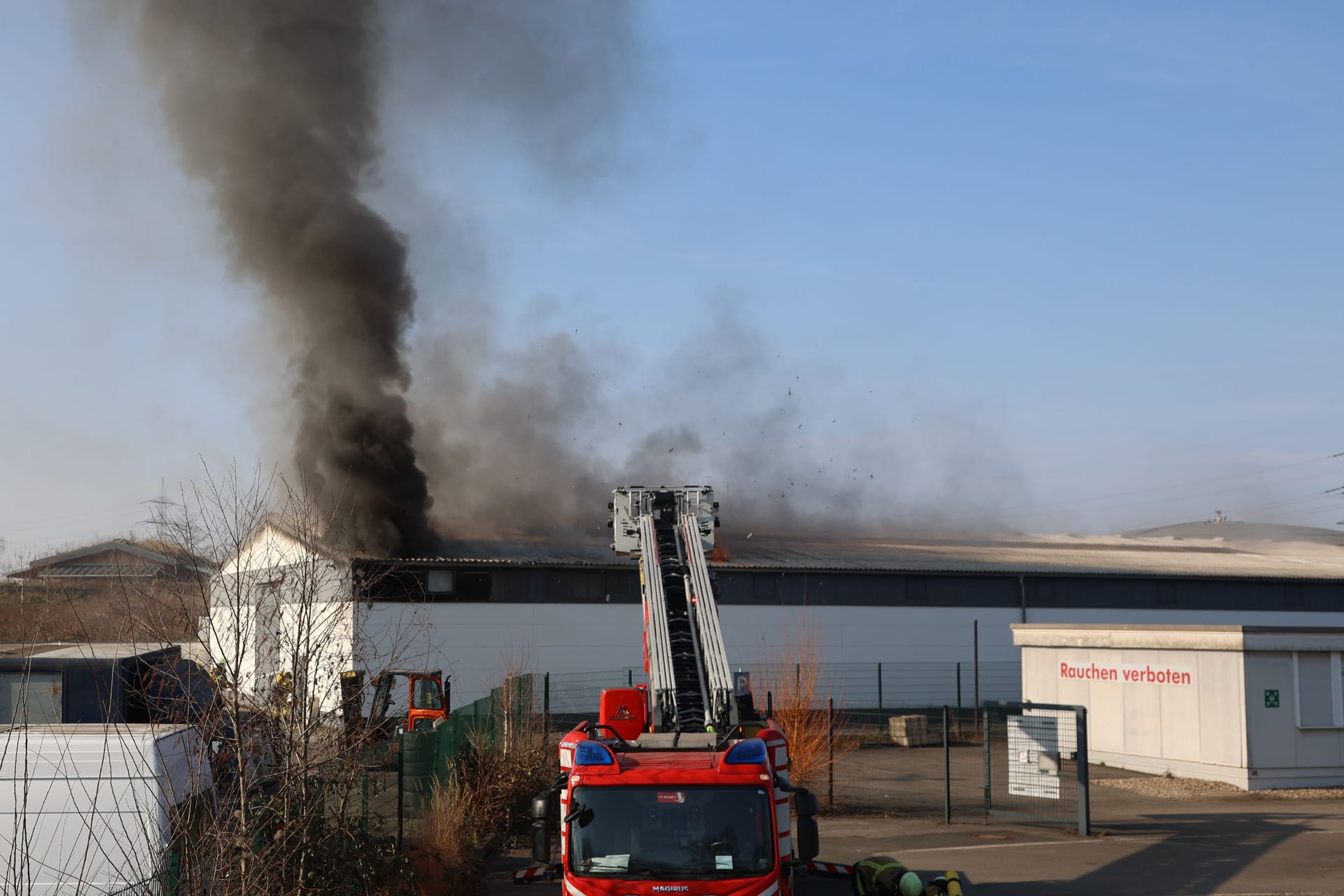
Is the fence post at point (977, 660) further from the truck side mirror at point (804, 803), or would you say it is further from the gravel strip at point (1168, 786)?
the truck side mirror at point (804, 803)

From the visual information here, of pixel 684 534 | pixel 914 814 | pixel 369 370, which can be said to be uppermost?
pixel 369 370

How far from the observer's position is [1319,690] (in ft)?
63.5

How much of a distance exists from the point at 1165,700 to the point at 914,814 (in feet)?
19.5

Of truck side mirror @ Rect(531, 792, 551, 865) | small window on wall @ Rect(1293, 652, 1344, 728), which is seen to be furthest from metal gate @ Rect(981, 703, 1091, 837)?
truck side mirror @ Rect(531, 792, 551, 865)

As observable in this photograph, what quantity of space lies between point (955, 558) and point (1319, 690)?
20.0 meters

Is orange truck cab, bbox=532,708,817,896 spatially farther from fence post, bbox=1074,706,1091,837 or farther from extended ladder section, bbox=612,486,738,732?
fence post, bbox=1074,706,1091,837

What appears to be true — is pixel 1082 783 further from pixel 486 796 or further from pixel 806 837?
pixel 806 837

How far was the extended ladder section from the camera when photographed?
11.1 meters

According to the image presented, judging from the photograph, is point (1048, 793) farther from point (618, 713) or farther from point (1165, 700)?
point (618, 713)

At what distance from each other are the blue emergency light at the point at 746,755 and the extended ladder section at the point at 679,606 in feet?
4.96

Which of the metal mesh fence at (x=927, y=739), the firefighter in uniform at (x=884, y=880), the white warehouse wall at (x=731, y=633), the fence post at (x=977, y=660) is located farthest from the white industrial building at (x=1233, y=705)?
the firefighter in uniform at (x=884, y=880)

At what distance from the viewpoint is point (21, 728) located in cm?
630

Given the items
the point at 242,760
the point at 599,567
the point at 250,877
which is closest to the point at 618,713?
the point at 242,760

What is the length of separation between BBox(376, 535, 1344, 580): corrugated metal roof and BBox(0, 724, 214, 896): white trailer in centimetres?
2090
